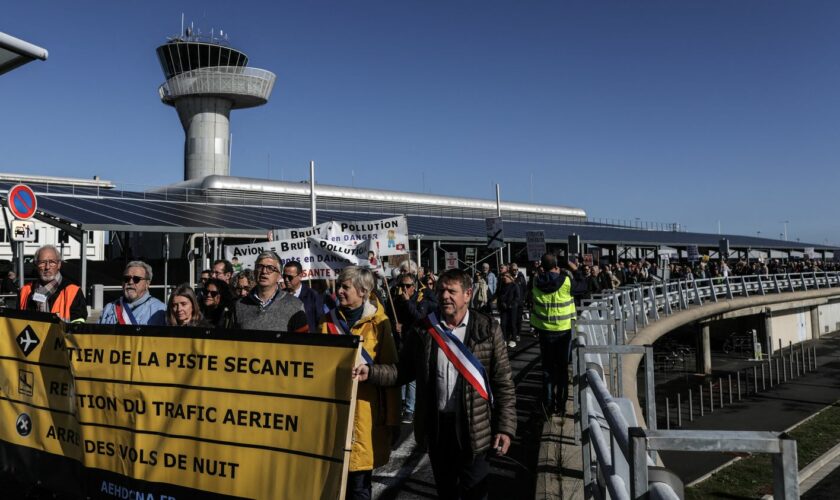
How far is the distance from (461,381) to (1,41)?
367 centimetres

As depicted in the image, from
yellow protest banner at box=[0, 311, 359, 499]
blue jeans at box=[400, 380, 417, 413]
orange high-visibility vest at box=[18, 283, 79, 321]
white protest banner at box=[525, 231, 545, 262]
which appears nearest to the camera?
yellow protest banner at box=[0, 311, 359, 499]

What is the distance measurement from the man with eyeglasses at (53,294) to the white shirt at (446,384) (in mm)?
3327

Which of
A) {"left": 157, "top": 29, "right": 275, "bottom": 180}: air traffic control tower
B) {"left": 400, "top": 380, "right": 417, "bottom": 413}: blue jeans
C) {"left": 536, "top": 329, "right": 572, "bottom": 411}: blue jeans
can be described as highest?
{"left": 157, "top": 29, "right": 275, "bottom": 180}: air traffic control tower

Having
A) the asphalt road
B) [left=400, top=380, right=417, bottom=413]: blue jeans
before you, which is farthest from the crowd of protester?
the asphalt road


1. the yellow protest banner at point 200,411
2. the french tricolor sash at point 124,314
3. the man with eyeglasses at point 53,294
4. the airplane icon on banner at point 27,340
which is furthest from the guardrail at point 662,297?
the airplane icon on banner at point 27,340

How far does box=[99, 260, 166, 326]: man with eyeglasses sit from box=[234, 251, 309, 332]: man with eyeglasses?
24.9 inches

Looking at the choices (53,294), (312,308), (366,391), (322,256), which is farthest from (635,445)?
(322,256)

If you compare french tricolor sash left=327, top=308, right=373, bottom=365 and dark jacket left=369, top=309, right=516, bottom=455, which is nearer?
dark jacket left=369, top=309, right=516, bottom=455

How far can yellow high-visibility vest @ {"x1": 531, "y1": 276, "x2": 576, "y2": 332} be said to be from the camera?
7.46 m

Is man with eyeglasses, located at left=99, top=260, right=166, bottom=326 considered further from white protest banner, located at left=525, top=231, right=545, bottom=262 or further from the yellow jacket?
white protest banner, located at left=525, top=231, right=545, bottom=262

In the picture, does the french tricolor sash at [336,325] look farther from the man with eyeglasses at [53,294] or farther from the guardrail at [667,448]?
the man with eyeglasses at [53,294]

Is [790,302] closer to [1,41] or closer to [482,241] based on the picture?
[482,241]

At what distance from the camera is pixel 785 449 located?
1890 millimetres

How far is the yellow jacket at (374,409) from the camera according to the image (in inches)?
152
